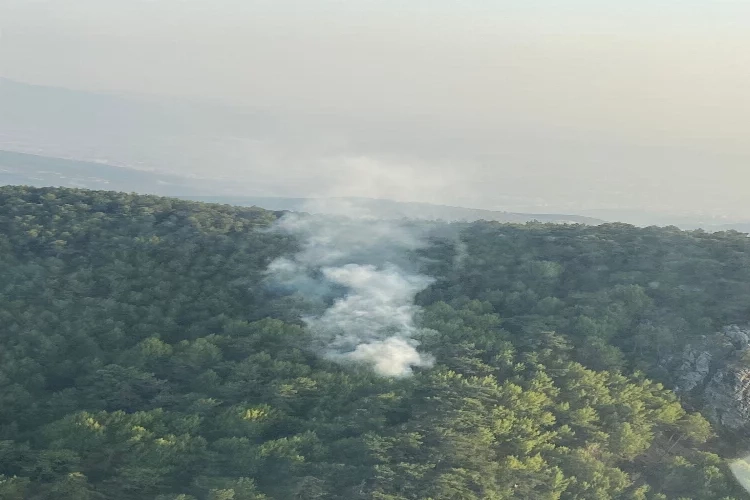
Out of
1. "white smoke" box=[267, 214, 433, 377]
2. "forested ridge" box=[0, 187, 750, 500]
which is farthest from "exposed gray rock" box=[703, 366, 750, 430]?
"white smoke" box=[267, 214, 433, 377]

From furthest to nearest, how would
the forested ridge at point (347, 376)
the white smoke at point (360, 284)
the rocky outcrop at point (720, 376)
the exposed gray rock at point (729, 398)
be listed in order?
the white smoke at point (360, 284), the rocky outcrop at point (720, 376), the exposed gray rock at point (729, 398), the forested ridge at point (347, 376)

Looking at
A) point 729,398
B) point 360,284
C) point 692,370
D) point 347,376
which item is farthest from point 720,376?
point 360,284

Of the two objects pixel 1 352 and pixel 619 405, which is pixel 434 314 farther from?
pixel 1 352

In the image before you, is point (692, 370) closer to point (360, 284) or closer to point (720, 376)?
point (720, 376)

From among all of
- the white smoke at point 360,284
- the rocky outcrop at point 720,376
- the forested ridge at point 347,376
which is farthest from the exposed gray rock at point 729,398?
the white smoke at point 360,284

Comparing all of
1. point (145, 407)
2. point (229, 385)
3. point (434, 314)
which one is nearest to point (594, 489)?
point (434, 314)

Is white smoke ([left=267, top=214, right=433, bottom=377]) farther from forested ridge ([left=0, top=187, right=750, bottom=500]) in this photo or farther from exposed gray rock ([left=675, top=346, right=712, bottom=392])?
exposed gray rock ([left=675, top=346, right=712, bottom=392])

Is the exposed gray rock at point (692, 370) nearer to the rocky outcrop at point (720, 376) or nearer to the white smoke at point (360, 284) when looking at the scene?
the rocky outcrop at point (720, 376)
